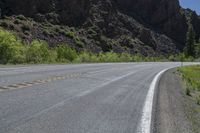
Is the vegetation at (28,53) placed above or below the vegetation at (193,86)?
above

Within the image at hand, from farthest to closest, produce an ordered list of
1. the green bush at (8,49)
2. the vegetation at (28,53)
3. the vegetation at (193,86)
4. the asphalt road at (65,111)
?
the vegetation at (28,53) → the green bush at (8,49) → the vegetation at (193,86) → the asphalt road at (65,111)

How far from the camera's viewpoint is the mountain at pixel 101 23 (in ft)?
281

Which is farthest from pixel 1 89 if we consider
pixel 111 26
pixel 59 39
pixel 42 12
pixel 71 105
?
pixel 111 26

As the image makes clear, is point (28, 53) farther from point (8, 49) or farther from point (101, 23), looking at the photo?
point (101, 23)

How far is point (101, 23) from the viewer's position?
105m

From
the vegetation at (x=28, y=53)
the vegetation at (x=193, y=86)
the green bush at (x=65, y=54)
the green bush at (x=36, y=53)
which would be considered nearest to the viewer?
the vegetation at (x=193, y=86)

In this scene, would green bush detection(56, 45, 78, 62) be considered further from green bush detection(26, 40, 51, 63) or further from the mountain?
the mountain

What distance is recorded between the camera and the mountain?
8569cm

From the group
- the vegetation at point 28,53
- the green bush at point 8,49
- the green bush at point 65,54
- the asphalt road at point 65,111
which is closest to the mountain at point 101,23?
the green bush at point 65,54

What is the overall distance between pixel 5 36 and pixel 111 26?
60835 millimetres

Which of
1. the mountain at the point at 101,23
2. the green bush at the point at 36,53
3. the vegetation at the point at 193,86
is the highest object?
the mountain at the point at 101,23

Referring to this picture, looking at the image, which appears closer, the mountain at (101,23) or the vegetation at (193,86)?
the vegetation at (193,86)

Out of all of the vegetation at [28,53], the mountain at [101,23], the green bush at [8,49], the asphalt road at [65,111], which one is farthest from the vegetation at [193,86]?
the mountain at [101,23]

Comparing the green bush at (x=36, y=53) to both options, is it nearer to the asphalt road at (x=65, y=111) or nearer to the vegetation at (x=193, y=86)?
the vegetation at (x=193, y=86)
